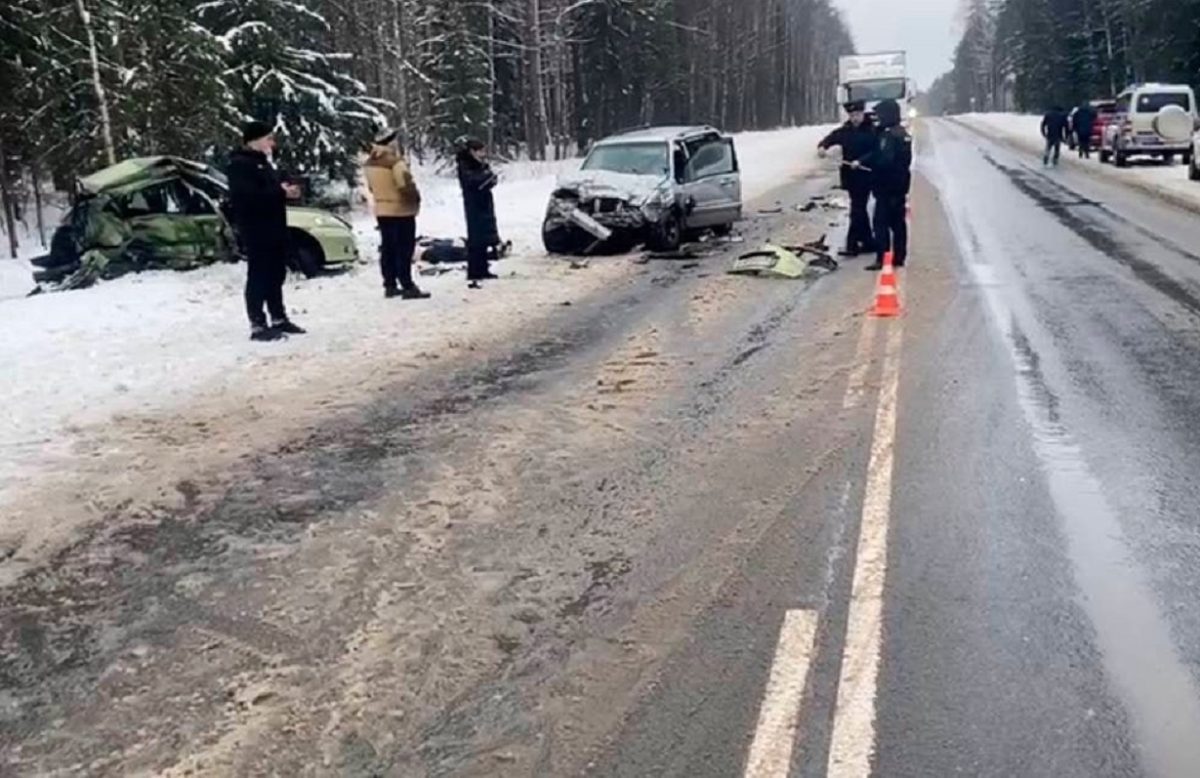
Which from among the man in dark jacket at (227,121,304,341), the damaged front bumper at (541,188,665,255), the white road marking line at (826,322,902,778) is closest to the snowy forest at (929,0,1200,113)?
the damaged front bumper at (541,188,665,255)

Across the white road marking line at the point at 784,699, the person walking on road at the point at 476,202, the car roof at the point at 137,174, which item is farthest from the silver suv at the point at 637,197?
the white road marking line at the point at 784,699

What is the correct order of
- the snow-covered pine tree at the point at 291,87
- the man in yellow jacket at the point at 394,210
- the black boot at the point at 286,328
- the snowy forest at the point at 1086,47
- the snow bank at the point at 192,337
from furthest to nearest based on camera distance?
the snowy forest at the point at 1086,47 → the snow-covered pine tree at the point at 291,87 → the man in yellow jacket at the point at 394,210 → the black boot at the point at 286,328 → the snow bank at the point at 192,337

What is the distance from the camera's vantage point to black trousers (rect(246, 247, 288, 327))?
34.1ft

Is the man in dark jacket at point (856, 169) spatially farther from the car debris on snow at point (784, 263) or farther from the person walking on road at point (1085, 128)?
the person walking on road at point (1085, 128)

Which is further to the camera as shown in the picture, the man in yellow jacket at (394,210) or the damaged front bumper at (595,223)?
the damaged front bumper at (595,223)

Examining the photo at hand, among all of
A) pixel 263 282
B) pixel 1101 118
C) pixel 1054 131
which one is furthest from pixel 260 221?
pixel 1101 118

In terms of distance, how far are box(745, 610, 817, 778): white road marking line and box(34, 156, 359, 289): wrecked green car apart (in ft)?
39.2

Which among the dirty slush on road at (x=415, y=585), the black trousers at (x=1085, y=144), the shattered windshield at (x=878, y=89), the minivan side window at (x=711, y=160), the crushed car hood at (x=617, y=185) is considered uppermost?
the shattered windshield at (x=878, y=89)

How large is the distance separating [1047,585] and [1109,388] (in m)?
3.49

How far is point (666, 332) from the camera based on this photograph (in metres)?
10.2

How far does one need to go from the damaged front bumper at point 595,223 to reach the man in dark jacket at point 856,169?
8.91 ft

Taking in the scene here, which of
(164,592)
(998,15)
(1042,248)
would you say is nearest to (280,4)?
(1042,248)

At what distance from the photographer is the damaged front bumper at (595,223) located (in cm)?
1627

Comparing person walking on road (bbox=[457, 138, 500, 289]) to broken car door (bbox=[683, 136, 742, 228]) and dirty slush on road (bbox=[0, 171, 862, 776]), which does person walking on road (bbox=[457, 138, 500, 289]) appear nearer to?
broken car door (bbox=[683, 136, 742, 228])
